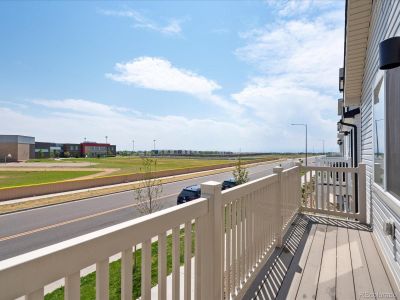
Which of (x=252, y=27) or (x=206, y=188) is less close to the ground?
(x=252, y=27)

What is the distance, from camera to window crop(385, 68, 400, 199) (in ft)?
10.3

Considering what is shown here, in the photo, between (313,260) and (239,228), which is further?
(313,260)

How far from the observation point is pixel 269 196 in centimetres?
374

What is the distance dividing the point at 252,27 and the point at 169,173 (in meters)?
20.9

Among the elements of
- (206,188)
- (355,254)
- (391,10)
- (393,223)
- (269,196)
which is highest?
(391,10)

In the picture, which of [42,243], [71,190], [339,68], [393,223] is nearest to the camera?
[393,223]

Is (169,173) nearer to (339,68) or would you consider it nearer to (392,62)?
(339,68)

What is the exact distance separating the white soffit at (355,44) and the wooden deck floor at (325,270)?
410cm

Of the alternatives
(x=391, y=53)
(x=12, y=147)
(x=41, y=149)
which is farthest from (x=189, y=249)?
(x=41, y=149)

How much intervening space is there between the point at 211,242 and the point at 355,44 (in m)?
6.04

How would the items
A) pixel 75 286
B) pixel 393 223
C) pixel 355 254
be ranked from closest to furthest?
pixel 75 286 → pixel 393 223 → pixel 355 254

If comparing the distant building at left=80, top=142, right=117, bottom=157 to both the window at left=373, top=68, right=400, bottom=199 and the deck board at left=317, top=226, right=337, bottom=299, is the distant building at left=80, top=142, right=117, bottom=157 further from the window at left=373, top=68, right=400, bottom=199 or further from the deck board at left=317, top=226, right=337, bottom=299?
the window at left=373, top=68, right=400, bottom=199

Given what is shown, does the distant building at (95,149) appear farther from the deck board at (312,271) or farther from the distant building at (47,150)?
the deck board at (312,271)

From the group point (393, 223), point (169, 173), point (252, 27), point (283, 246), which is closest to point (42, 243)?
point (283, 246)
